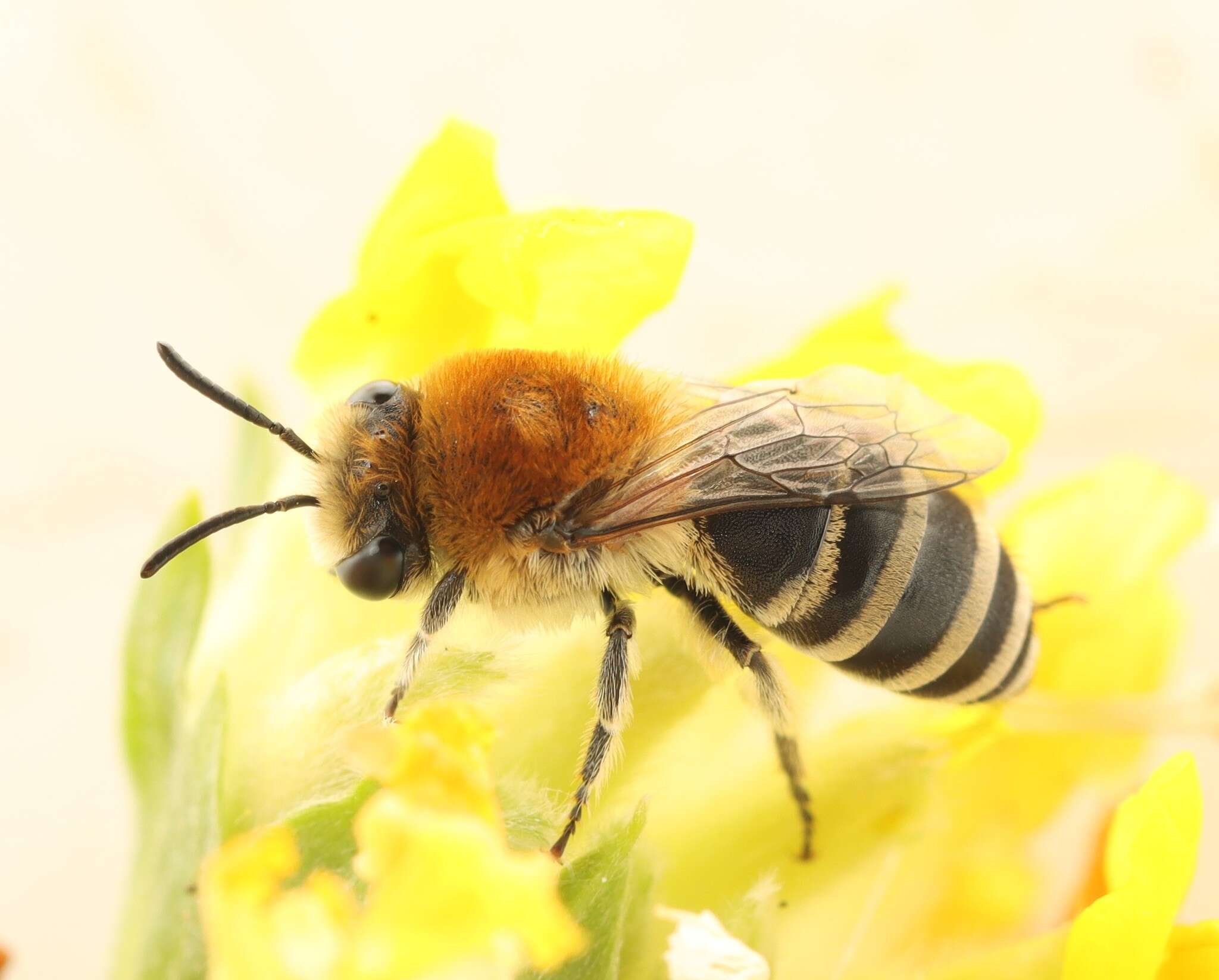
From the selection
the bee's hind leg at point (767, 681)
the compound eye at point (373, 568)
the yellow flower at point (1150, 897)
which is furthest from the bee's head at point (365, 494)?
the yellow flower at point (1150, 897)

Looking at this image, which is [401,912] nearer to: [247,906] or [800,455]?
[247,906]

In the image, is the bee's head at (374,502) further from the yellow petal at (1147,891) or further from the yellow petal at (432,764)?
the yellow petal at (1147,891)

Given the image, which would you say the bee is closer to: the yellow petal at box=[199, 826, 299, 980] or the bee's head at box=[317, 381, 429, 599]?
the bee's head at box=[317, 381, 429, 599]

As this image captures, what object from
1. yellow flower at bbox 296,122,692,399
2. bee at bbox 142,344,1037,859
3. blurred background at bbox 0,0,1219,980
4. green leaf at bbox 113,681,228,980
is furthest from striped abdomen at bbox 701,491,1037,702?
blurred background at bbox 0,0,1219,980

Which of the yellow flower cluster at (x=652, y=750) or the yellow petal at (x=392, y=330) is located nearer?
the yellow flower cluster at (x=652, y=750)

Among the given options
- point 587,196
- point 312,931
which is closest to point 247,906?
point 312,931

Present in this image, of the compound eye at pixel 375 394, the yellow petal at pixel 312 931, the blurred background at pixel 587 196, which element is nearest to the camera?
the yellow petal at pixel 312 931
